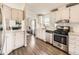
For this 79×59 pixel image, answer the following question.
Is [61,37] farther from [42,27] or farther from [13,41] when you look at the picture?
[13,41]

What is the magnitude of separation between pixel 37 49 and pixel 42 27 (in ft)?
1.49

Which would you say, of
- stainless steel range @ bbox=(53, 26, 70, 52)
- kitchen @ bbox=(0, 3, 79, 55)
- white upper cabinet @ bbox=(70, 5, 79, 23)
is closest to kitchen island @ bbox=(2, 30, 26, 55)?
kitchen @ bbox=(0, 3, 79, 55)

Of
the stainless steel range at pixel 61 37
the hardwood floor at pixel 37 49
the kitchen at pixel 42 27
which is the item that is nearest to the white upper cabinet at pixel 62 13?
the kitchen at pixel 42 27

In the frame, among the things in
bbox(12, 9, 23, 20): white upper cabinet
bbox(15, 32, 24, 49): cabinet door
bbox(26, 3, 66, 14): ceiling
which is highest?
bbox(26, 3, 66, 14): ceiling

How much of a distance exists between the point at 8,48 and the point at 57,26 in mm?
1081

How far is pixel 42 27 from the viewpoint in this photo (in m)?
2.22

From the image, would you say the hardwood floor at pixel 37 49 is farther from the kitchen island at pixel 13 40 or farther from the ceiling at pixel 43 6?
the ceiling at pixel 43 6

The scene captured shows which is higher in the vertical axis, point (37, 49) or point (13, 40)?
point (13, 40)

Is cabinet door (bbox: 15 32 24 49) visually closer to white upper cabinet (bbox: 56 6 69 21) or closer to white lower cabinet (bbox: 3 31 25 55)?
white lower cabinet (bbox: 3 31 25 55)

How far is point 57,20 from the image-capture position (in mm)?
2160

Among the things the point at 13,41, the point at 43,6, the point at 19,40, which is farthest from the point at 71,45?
the point at 13,41

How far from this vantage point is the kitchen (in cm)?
211

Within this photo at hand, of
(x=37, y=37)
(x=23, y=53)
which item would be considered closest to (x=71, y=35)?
(x=37, y=37)
